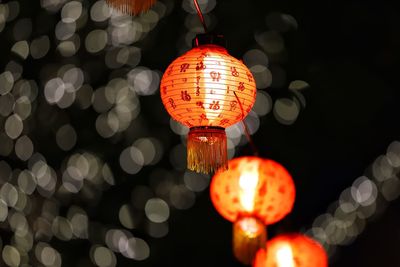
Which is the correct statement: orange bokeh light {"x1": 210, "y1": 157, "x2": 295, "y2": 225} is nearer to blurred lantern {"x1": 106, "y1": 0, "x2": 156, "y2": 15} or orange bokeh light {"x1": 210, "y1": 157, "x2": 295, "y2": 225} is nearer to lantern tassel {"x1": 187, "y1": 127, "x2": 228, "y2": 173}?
lantern tassel {"x1": 187, "y1": 127, "x2": 228, "y2": 173}

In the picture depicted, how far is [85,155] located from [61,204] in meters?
0.56

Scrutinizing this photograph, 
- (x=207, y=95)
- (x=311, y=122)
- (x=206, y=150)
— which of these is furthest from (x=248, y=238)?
(x=311, y=122)

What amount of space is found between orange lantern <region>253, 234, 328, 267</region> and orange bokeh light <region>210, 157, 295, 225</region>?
559mm

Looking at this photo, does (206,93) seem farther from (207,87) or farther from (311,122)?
(311,122)

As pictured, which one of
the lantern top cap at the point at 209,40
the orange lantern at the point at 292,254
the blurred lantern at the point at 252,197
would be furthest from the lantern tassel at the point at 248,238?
the lantern top cap at the point at 209,40

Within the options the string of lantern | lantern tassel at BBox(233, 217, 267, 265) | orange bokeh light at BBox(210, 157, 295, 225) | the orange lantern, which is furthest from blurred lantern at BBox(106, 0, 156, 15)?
the orange lantern

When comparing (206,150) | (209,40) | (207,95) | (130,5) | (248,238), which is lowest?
(248,238)

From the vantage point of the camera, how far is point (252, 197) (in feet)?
10.3

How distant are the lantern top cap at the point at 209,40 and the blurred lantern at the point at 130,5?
15.8 inches

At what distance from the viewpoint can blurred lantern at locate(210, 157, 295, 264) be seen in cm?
313

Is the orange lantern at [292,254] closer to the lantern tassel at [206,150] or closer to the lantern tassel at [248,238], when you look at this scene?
the lantern tassel at [248,238]

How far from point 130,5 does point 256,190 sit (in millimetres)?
1338

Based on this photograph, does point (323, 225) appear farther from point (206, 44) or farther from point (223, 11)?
point (206, 44)

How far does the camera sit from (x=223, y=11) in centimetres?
521
